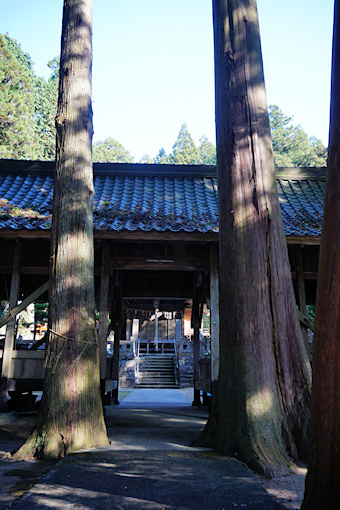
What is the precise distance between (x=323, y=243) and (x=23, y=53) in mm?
45505

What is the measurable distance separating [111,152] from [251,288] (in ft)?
185

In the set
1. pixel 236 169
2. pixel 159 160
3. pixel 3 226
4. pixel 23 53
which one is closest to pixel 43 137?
pixel 23 53

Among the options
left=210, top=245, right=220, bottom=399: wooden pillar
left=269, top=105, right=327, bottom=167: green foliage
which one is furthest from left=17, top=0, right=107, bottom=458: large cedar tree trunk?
left=269, top=105, right=327, bottom=167: green foliage

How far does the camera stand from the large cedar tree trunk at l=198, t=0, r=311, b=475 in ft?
13.5

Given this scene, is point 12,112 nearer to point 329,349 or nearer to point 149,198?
point 149,198

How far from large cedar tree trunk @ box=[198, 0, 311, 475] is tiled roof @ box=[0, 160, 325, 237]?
7.34ft

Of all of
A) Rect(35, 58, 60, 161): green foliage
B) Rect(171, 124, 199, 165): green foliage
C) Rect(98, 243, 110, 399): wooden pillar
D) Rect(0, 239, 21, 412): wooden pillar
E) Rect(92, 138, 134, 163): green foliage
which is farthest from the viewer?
Rect(92, 138, 134, 163): green foliage

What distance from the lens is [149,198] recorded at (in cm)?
892

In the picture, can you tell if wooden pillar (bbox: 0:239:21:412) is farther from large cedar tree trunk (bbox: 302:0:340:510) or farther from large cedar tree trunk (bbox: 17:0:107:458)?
large cedar tree trunk (bbox: 302:0:340:510)

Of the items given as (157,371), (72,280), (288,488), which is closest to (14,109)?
(157,371)

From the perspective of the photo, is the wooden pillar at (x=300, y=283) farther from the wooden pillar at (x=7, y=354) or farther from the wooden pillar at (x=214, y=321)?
the wooden pillar at (x=7, y=354)

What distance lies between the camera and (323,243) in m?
2.29

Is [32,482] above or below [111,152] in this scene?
below

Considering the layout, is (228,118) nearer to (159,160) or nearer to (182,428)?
(182,428)
